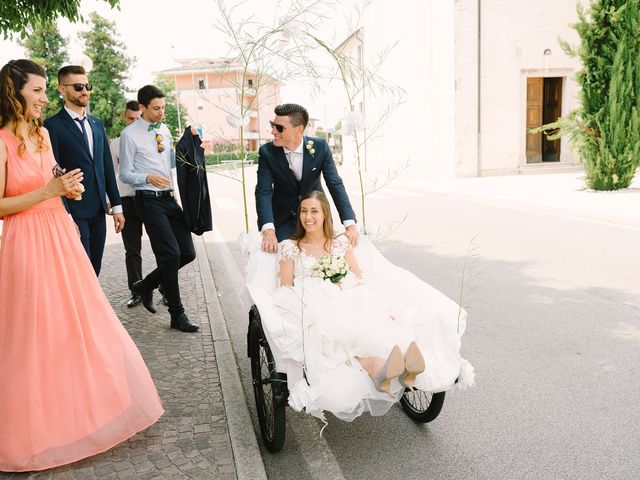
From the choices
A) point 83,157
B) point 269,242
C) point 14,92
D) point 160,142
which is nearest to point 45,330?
point 14,92

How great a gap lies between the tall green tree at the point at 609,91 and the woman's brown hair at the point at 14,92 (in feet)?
52.0

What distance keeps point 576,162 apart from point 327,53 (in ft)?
78.8

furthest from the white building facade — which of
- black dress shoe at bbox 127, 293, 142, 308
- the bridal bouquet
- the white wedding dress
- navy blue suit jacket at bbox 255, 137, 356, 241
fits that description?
the white wedding dress

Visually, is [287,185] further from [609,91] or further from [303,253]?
[609,91]

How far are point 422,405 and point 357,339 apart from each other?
91 cm

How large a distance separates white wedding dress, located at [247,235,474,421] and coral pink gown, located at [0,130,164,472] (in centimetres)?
98

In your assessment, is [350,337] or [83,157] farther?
[83,157]

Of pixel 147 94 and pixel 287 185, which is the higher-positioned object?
pixel 147 94

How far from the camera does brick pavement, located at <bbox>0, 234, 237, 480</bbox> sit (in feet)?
10.7

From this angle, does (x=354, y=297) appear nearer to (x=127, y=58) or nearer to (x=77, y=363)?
(x=77, y=363)

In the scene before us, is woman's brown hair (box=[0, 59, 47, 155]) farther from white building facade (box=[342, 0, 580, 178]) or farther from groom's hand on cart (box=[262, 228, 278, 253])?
white building facade (box=[342, 0, 580, 178])

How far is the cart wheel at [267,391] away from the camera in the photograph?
328 centimetres

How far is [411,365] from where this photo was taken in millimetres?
3061

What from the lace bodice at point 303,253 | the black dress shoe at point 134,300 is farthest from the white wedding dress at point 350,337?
the black dress shoe at point 134,300
